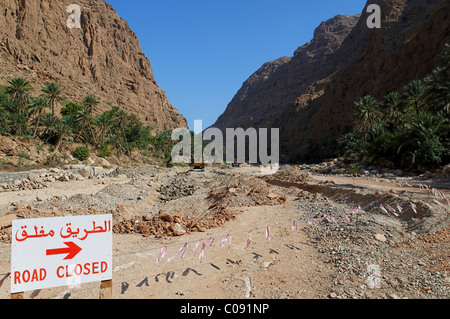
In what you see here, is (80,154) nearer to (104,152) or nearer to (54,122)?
(104,152)

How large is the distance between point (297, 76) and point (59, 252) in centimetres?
13245

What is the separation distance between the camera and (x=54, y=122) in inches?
1308

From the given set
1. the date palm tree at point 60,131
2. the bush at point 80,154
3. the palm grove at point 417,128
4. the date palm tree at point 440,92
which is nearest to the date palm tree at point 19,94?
the date palm tree at point 60,131

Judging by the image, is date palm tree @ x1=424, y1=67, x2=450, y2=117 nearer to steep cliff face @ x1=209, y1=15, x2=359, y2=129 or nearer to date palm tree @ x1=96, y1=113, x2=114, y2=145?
date palm tree @ x1=96, y1=113, x2=114, y2=145

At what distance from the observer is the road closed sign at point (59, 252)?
2609 millimetres

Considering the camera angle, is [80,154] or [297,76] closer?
[80,154]

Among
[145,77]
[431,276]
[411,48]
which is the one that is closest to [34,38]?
[145,77]

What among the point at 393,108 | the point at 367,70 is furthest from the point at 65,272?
the point at 367,70

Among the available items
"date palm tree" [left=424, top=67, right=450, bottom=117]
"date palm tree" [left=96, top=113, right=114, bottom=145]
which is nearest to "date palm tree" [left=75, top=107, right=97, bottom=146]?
"date palm tree" [left=96, top=113, right=114, bottom=145]

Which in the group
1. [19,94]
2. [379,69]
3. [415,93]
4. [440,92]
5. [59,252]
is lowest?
[59,252]

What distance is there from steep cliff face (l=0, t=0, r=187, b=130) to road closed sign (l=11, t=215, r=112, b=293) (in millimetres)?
53536

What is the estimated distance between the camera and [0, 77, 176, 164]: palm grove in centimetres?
3238

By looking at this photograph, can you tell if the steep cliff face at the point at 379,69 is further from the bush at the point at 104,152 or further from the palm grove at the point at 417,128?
the bush at the point at 104,152

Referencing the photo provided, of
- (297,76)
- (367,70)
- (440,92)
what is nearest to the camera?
(440,92)
